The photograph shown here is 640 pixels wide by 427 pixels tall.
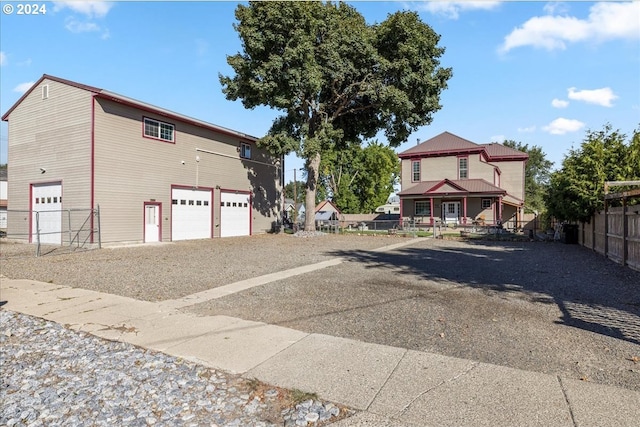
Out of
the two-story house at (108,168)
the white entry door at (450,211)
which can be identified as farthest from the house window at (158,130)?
the white entry door at (450,211)

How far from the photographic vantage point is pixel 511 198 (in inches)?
1353

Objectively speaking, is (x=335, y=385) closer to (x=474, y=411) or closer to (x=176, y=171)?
(x=474, y=411)

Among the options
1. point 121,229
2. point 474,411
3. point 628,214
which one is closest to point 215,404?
point 474,411

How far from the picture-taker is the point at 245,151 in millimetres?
26266

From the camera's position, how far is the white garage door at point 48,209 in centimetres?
1806

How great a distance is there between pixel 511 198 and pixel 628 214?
2499cm

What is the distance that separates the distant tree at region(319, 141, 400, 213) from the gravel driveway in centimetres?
4608

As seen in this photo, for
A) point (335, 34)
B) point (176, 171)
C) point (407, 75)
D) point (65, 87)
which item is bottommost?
point (176, 171)

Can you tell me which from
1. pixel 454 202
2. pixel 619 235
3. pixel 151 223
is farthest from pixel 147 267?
pixel 454 202

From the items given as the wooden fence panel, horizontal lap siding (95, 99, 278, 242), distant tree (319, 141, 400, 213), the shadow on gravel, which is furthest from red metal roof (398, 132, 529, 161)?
distant tree (319, 141, 400, 213)

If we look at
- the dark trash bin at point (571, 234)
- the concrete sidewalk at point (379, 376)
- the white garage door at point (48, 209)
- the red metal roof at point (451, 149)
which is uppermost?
the red metal roof at point (451, 149)

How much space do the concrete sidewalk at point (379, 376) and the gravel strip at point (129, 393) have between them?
229mm

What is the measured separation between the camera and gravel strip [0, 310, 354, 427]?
10.5 feet

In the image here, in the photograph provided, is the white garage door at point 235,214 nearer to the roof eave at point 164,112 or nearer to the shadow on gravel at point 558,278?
the roof eave at point 164,112
